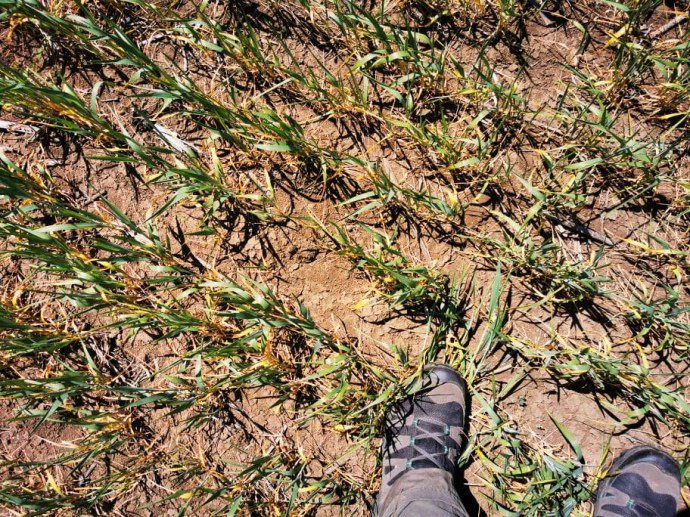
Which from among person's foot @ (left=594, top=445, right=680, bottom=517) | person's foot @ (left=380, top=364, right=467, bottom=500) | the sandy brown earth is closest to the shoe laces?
person's foot @ (left=380, top=364, right=467, bottom=500)

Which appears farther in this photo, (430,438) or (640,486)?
(430,438)

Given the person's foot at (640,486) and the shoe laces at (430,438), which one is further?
the shoe laces at (430,438)

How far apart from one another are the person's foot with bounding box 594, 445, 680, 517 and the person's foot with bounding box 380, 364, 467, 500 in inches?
22.6

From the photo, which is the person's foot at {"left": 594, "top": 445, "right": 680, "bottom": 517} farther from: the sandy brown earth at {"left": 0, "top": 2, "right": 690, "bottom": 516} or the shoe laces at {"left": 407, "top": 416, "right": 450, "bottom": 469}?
the shoe laces at {"left": 407, "top": 416, "right": 450, "bottom": 469}

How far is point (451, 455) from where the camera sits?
1.94 m

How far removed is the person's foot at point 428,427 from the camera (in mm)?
1897

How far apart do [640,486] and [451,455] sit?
709mm

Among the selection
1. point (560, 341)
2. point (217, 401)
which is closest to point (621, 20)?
point (560, 341)

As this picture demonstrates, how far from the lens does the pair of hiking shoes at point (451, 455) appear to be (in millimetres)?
1832

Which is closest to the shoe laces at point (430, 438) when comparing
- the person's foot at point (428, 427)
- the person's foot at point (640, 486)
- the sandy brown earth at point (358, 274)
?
the person's foot at point (428, 427)

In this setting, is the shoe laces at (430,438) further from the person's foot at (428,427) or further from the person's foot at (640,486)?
the person's foot at (640,486)

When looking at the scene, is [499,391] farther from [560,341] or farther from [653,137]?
[653,137]

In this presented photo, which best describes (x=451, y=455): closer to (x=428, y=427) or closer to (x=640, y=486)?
(x=428, y=427)

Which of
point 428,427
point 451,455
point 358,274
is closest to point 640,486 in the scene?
point 451,455
